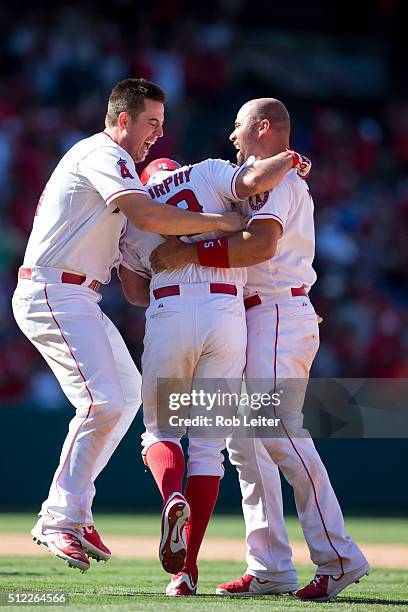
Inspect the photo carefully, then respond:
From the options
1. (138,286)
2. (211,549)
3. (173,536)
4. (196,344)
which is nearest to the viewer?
(173,536)

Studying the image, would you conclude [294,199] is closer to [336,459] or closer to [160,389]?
[160,389]

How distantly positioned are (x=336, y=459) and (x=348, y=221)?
3.59 metres

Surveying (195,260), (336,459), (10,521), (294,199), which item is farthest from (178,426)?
(336,459)

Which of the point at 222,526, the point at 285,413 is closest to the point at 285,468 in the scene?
the point at 285,413

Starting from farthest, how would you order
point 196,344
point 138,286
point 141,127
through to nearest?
point 138,286, point 141,127, point 196,344

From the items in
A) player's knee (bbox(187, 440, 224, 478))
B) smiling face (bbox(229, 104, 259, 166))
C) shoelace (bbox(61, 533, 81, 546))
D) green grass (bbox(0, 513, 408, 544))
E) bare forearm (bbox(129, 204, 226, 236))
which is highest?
smiling face (bbox(229, 104, 259, 166))

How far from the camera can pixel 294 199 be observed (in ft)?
15.6

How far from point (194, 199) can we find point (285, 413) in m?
0.98

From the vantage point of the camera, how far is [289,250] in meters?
4.78

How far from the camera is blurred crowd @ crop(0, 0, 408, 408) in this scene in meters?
11.4

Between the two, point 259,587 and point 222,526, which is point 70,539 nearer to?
point 259,587

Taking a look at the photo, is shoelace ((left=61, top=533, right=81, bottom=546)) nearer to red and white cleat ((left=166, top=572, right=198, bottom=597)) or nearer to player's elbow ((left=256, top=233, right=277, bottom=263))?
red and white cleat ((left=166, top=572, right=198, bottom=597))

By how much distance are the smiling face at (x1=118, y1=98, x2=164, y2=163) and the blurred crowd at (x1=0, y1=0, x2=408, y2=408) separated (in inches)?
237

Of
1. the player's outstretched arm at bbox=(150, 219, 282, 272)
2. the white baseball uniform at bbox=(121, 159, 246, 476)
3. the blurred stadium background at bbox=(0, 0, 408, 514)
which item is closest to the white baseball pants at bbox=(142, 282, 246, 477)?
the white baseball uniform at bbox=(121, 159, 246, 476)
